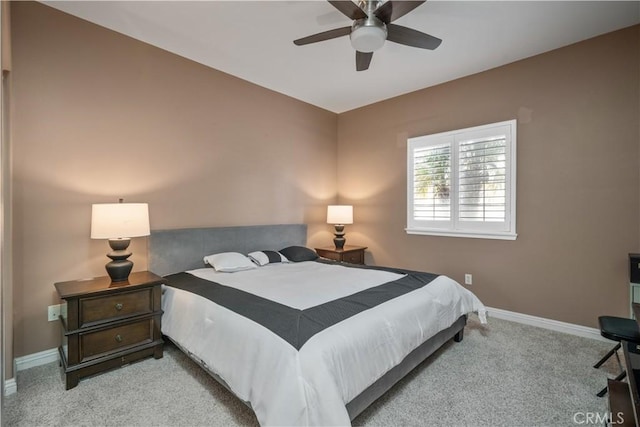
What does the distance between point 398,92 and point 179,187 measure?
304 cm

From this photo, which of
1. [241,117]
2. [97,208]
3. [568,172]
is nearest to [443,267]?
[568,172]

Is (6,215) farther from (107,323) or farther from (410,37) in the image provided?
(410,37)

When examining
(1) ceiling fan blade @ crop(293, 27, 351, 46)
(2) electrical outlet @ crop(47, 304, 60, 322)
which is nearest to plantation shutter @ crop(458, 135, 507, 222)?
(1) ceiling fan blade @ crop(293, 27, 351, 46)

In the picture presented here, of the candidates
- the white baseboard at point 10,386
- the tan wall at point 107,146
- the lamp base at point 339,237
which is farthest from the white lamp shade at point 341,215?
the white baseboard at point 10,386

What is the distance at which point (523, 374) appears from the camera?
2230 mm

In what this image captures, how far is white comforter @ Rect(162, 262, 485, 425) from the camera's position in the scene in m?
1.39

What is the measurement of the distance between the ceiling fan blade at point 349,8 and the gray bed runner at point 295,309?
6.27ft

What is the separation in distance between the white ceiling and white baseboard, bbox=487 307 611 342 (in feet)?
9.03

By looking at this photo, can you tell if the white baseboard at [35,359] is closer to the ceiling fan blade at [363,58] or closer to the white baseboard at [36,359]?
the white baseboard at [36,359]

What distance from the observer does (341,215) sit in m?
4.38

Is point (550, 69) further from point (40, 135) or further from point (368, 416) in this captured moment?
point (40, 135)

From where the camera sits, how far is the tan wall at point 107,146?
2.33 meters

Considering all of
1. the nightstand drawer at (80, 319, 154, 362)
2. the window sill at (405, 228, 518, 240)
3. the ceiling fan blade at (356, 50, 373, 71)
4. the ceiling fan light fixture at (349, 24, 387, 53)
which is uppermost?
the ceiling fan blade at (356, 50, 373, 71)

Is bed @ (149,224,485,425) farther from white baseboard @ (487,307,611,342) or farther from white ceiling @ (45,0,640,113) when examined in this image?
white ceiling @ (45,0,640,113)
